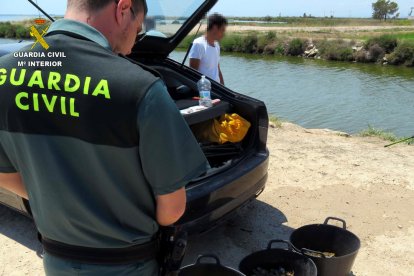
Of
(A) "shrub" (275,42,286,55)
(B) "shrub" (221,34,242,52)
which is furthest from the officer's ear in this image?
(B) "shrub" (221,34,242,52)

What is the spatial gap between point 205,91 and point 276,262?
163cm

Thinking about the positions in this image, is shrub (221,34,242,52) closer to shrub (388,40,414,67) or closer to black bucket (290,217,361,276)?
shrub (388,40,414,67)

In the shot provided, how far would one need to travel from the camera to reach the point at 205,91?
3.90 m

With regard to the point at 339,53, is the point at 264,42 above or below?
above

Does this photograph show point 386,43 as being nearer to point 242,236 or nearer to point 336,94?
point 336,94

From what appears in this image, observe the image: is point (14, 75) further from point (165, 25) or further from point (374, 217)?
point (374, 217)

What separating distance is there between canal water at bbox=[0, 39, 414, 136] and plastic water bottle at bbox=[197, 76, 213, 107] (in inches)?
19.9

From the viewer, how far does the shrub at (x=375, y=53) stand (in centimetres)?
3077

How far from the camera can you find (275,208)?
426 centimetres

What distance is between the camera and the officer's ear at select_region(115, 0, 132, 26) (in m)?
1.22

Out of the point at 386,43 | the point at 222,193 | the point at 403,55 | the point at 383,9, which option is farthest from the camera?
the point at 383,9

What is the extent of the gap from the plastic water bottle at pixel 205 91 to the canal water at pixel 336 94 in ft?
1.66

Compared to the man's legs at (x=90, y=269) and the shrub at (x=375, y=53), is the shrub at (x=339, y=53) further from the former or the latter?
the man's legs at (x=90, y=269)

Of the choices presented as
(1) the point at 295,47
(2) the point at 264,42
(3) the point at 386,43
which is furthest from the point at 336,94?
(2) the point at 264,42
